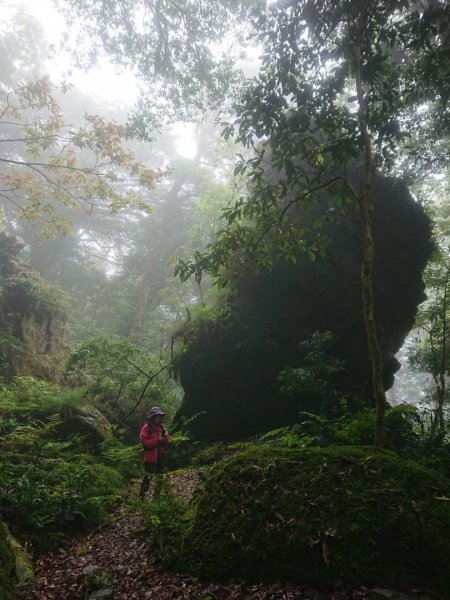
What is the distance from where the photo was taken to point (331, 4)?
6609mm

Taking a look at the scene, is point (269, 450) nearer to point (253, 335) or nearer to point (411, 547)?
point (411, 547)

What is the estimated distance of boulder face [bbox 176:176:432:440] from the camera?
10734 millimetres

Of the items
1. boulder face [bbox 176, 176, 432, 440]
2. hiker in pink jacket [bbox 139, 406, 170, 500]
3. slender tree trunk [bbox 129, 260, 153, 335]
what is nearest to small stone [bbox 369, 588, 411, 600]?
hiker in pink jacket [bbox 139, 406, 170, 500]

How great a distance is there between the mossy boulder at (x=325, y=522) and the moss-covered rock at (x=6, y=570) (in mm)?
1704

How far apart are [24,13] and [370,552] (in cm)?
3562

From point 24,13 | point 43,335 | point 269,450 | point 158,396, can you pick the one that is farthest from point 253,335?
point 24,13

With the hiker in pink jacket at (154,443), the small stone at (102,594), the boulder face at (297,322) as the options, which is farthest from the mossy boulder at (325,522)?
the boulder face at (297,322)

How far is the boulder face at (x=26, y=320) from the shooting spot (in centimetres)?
1348

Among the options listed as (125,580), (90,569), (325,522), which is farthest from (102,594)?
(325,522)

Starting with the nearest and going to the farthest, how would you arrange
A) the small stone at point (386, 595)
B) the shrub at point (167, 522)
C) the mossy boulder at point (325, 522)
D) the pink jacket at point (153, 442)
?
the small stone at point (386, 595) < the mossy boulder at point (325, 522) < the shrub at point (167, 522) < the pink jacket at point (153, 442)

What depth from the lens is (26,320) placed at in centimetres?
1491

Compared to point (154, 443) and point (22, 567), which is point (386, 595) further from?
point (154, 443)

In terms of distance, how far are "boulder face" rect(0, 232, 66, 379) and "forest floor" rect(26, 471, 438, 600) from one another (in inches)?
349

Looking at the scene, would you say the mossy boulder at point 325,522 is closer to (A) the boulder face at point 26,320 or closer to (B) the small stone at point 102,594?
(B) the small stone at point 102,594
